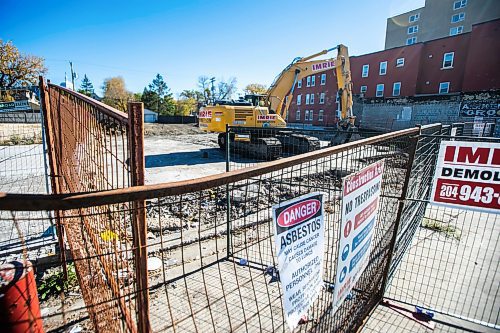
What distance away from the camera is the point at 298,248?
5.46 ft

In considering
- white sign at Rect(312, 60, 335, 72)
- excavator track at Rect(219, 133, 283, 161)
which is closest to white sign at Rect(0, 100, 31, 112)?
excavator track at Rect(219, 133, 283, 161)

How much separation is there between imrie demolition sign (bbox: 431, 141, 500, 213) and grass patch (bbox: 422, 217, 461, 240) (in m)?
2.33

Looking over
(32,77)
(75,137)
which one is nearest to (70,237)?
(75,137)

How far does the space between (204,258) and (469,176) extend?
3624 millimetres

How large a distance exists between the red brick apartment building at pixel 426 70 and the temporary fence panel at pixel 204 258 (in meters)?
31.5

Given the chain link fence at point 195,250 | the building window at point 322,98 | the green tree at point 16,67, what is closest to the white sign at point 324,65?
the chain link fence at point 195,250

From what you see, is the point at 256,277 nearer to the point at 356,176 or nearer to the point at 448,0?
the point at 356,176

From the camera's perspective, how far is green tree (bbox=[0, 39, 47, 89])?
35938mm

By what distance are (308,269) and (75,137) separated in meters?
2.59

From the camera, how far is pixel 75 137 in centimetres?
273

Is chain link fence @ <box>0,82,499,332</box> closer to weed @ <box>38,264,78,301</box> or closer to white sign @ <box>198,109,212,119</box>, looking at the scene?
weed @ <box>38,264,78,301</box>

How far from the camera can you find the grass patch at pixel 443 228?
16.5 ft

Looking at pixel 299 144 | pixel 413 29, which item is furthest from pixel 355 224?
pixel 413 29

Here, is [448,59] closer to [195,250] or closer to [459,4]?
[459,4]
